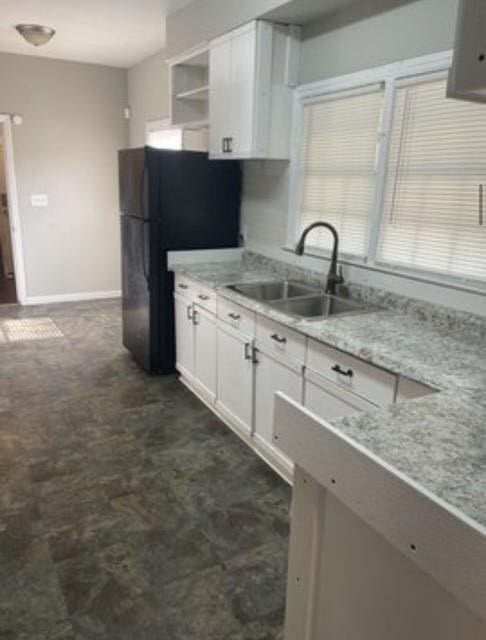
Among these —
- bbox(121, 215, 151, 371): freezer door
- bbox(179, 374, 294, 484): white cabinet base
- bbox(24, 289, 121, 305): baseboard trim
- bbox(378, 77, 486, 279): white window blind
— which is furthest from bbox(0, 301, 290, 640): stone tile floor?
bbox(24, 289, 121, 305): baseboard trim

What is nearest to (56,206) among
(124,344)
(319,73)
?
(124,344)

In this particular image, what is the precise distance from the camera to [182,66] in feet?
12.8

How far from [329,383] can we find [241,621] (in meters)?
0.97

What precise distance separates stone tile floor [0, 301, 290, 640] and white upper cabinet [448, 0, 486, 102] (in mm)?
1739

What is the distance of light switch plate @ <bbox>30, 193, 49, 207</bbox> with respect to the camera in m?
5.61

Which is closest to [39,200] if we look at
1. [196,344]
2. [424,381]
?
[196,344]

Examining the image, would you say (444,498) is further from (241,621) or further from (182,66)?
(182,66)

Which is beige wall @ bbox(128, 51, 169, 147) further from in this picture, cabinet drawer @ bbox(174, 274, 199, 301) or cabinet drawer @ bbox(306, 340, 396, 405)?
cabinet drawer @ bbox(306, 340, 396, 405)

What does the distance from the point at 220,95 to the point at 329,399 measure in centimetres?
221

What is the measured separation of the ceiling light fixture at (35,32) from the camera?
4.07 metres

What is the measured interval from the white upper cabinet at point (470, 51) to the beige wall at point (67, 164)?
558cm

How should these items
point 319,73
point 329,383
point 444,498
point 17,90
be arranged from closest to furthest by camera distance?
point 444,498 → point 329,383 → point 319,73 → point 17,90

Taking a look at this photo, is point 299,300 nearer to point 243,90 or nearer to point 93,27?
point 243,90

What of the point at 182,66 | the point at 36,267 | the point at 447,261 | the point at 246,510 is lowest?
the point at 246,510
